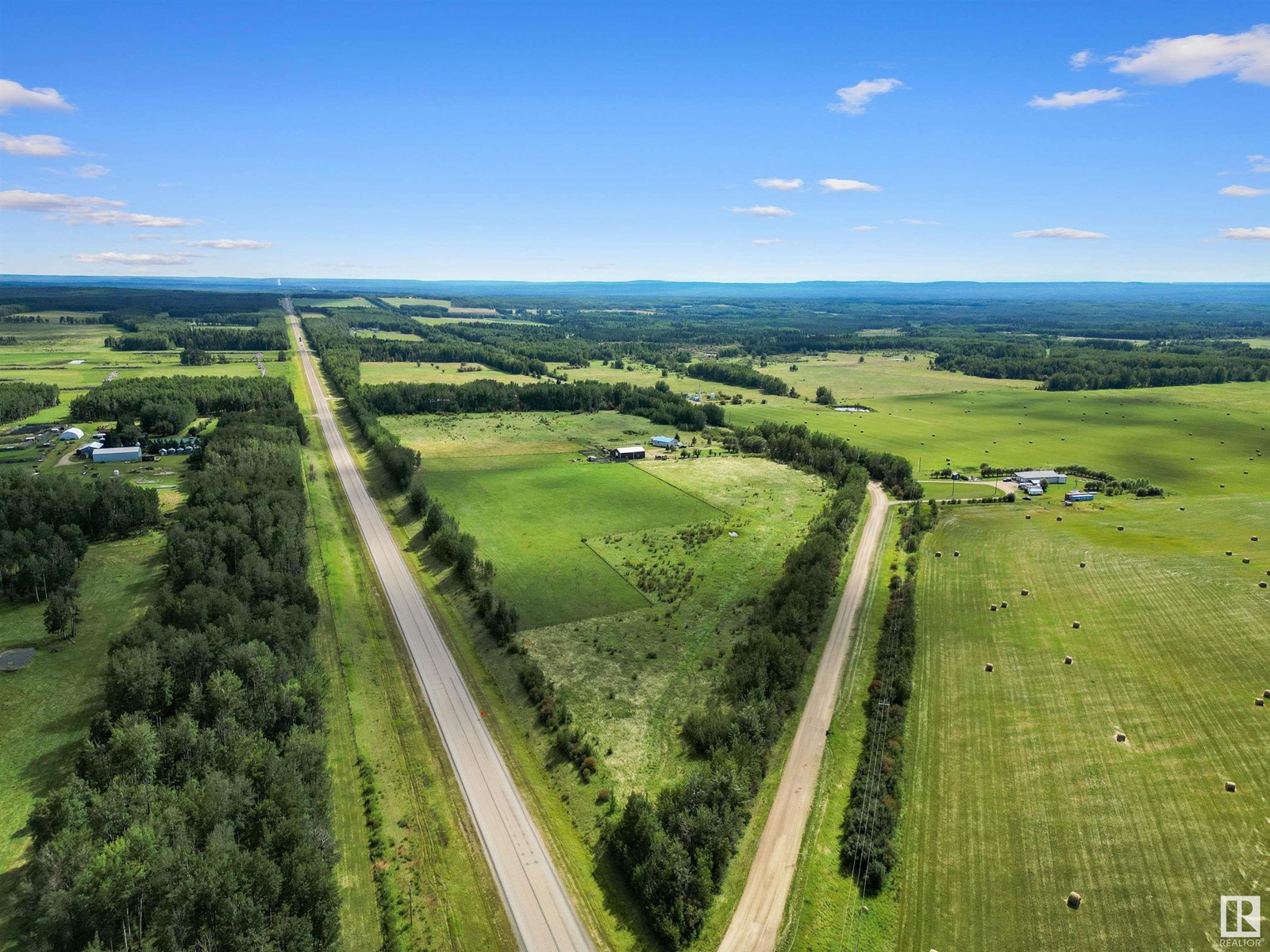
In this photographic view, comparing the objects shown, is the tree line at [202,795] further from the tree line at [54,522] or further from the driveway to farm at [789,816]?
the driveway to farm at [789,816]

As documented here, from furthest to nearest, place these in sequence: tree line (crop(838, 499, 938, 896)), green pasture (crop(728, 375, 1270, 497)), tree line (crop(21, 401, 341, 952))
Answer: green pasture (crop(728, 375, 1270, 497)) < tree line (crop(838, 499, 938, 896)) < tree line (crop(21, 401, 341, 952))

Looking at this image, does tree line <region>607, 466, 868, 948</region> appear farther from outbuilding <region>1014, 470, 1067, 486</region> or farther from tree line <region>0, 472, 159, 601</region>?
tree line <region>0, 472, 159, 601</region>

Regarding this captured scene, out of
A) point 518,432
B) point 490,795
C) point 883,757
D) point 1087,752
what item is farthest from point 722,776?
point 518,432

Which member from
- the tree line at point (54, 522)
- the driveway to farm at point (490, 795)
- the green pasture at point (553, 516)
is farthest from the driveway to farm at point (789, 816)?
the tree line at point (54, 522)

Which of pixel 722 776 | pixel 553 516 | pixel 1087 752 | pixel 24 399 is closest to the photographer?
pixel 722 776

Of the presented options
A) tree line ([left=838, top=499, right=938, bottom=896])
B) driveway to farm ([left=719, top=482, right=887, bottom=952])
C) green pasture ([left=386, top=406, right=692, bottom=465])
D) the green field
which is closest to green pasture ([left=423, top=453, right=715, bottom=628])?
green pasture ([left=386, top=406, right=692, bottom=465])

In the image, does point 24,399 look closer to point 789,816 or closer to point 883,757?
point 789,816
